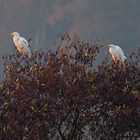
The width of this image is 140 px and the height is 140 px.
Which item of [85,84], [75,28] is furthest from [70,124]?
[75,28]

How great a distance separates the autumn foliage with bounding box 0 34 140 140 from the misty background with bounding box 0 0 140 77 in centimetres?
6951

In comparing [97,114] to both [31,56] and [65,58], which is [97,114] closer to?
[65,58]

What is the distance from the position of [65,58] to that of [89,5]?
76.6 meters

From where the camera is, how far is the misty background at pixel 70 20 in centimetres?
8456

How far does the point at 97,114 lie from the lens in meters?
12.1

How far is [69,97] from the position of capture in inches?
463

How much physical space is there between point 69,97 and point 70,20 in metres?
75.4

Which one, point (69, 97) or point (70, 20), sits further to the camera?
point (70, 20)

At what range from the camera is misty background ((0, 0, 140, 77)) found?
8456 centimetres

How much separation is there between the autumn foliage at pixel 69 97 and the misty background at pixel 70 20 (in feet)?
228

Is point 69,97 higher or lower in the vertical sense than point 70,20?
lower

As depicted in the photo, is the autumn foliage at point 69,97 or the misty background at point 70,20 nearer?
the autumn foliage at point 69,97

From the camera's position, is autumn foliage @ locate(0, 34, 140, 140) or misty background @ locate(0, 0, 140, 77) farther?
misty background @ locate(0, 0, 140, 77)

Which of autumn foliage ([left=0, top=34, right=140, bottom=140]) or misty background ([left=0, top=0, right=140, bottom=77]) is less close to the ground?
misty background ([left=0, top=0, right=140, bottom=77])
